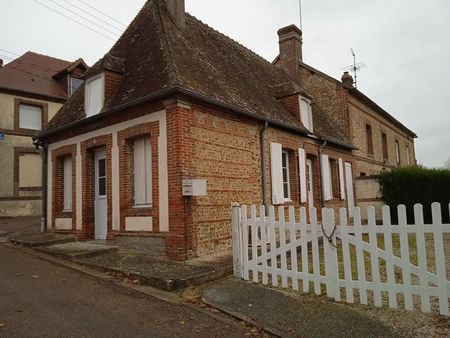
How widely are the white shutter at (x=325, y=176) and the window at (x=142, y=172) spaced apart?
710 cm

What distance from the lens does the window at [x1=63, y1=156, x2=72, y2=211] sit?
1169 cm

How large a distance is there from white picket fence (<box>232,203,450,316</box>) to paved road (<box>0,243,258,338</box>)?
139 centimetres

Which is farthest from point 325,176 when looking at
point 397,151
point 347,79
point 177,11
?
point 397,151

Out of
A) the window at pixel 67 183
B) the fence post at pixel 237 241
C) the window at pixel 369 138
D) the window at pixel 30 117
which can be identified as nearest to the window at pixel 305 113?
the fence post at pixel 237 241

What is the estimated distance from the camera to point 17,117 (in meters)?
20.1

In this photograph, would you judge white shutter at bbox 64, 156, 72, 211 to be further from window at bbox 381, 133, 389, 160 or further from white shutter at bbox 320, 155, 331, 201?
window at bbox 381, 133, 389, 160

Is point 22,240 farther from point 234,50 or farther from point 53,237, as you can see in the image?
point 234,50

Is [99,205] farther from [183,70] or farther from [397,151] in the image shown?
[397,151]

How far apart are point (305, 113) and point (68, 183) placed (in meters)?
7.94

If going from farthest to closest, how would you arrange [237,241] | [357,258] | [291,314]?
1. [237,241]
2. [357,258]
3. [291,314]

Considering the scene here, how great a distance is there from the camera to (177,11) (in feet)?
37.3

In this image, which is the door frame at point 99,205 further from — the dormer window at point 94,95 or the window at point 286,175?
the window at point 286,175

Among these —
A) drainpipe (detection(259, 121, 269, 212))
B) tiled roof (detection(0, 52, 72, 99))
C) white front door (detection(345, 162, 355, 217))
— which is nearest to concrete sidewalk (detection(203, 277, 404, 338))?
drainpipe (detection(259, 121, 269, 212))

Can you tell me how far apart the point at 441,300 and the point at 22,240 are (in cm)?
1004
